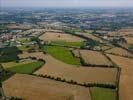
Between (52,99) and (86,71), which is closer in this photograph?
(52,99)

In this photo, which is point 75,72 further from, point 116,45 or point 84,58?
point 116,45

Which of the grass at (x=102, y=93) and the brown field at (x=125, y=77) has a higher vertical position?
the grass at (x=102, y=93)

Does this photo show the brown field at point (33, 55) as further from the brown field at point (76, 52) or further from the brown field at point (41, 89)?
the brown field at point (41, 89)

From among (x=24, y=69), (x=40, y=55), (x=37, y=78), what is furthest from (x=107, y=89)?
(x=40, y=55)

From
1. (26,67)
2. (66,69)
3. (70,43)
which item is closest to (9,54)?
(26,67)

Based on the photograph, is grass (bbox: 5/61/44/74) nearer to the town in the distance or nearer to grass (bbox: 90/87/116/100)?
the town in the distance

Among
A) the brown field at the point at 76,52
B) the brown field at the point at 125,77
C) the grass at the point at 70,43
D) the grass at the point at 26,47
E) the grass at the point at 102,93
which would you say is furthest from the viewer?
the grass at the point at 70,43

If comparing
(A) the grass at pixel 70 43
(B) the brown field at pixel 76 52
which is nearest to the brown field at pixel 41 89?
(B) the brown field at pixel 76 52
